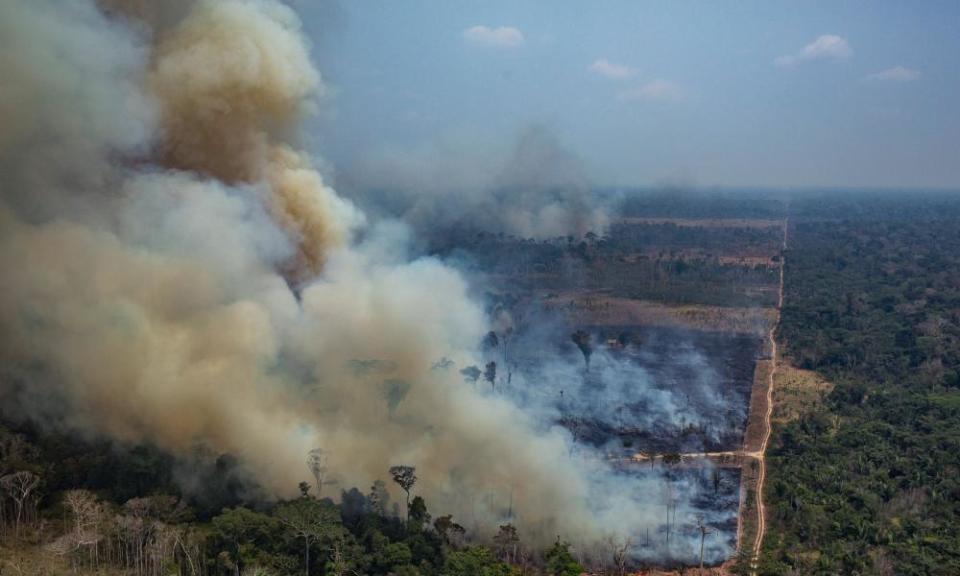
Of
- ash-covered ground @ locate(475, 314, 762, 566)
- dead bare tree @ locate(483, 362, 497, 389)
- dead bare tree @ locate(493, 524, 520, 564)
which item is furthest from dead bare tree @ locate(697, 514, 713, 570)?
dead bare tree @ locate(483, 362, 497, 389)

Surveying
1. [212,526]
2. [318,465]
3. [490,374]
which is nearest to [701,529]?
[318,465]

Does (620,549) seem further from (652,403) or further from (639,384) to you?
(639,384)

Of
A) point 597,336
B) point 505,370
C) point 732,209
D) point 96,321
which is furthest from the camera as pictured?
point 732,209

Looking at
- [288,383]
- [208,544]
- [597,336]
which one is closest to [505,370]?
[597,336]

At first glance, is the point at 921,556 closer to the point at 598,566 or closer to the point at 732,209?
the point at 598,566

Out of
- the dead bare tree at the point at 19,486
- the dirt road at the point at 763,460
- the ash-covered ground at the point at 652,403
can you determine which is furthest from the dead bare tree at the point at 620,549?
the dead bare tree at the point at 19,486

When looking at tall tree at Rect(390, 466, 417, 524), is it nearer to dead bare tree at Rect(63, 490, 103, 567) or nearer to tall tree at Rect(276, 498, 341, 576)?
tall tree at Rect(276, 498, 341, 576)

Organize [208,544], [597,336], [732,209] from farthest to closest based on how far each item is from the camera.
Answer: [732,209] → [597,336] → [208,544]

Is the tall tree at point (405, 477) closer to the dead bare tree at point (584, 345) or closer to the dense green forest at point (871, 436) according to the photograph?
the dense green forest at point (871, 436)
